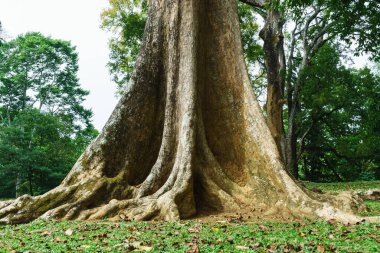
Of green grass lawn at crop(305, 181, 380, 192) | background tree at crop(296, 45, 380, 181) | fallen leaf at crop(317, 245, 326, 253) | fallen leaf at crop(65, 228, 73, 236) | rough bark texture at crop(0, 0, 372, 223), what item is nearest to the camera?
fallen leaf at crop(317, 245, 326, 253)

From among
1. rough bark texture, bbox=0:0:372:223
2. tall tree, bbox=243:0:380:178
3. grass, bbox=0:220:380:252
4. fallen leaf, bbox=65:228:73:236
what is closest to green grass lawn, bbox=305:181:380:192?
tall tree, bbox=243:0:380:178

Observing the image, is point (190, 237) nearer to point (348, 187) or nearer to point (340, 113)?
point (348, 187)

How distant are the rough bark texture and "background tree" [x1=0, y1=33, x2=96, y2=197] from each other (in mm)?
16275

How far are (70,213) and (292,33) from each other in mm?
22157

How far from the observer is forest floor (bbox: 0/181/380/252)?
418cm

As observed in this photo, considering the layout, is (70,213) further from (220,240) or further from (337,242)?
(337,242)

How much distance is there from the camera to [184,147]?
24.5 ft

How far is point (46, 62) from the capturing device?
1342 inches

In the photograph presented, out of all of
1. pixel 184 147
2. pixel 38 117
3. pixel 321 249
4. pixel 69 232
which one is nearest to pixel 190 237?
pixel 321 249

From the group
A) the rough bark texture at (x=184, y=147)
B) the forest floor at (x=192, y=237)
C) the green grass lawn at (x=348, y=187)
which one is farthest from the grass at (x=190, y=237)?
the green grass lawn at (x=348, y=187)

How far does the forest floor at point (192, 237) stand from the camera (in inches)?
165

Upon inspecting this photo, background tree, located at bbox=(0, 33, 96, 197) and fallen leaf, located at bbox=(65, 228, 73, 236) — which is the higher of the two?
background tree, located at bbox=(0, 33, 96, 197)

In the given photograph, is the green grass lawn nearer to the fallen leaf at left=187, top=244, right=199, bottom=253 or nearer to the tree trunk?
the tree trunk

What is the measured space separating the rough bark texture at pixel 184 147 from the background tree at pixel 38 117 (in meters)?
16.3
